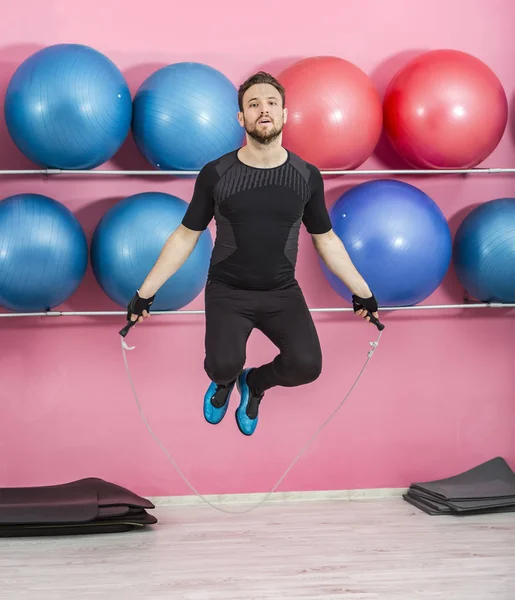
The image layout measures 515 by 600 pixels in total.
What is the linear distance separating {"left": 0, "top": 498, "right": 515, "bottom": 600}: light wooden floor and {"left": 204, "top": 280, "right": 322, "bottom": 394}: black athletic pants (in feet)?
2.27

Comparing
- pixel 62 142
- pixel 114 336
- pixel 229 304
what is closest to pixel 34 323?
pixel 114 336

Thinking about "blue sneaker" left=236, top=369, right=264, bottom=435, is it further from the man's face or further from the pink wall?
the man's face

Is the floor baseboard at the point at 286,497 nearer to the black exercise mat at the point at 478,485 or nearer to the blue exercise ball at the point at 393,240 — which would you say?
the black exercise mat at the point at 478,485

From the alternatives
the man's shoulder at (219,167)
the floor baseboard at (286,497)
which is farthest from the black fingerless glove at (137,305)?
the floor baseboard at (286,497)

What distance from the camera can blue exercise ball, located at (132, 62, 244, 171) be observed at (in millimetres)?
3395

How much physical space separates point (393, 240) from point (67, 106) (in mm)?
1452

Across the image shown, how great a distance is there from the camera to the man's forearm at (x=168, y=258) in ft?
9.75

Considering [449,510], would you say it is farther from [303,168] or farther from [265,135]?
[265,135]

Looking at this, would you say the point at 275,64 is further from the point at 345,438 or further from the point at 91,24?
the point at 345,438

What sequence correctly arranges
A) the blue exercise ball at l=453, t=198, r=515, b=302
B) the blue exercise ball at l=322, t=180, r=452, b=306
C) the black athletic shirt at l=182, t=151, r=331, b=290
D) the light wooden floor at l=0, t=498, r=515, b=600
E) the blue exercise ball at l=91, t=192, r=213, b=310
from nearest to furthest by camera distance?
1. the light wooden floor at l=0, t=498, r=515, b=600
2. the black athletic shirt at l=182, t=151, r=331, b=290
3. the blue exercise ball at l=91, t=192, r=213, b=310
4. the blue exercise ball at l=322, t=180, r=452, b=306
5. the blue exercise ball at l=453, t=198, r=515, b=302

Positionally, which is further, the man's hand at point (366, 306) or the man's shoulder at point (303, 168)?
the man's hand at point (366, 306)

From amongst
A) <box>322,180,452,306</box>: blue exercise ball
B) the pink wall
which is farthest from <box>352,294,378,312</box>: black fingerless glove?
the pink wall

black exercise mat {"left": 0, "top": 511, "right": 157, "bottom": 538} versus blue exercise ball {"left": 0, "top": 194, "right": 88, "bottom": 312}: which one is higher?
blue exercise ball {"left": 0, "top": 194, "right": 88, "bottom": 312}

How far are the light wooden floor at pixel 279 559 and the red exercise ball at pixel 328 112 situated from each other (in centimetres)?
160
